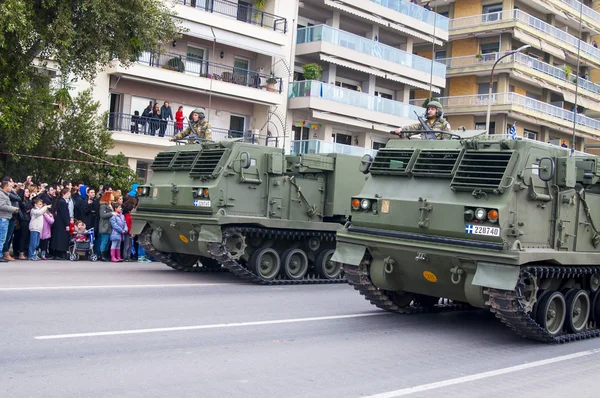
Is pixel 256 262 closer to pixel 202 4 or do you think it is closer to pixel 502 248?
pixel 502 248

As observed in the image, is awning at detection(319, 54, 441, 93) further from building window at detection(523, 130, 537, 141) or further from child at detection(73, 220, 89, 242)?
child at detection(73, 220, 89, 242)

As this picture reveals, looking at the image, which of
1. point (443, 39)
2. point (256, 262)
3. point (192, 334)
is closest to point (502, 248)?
point (192, 334)

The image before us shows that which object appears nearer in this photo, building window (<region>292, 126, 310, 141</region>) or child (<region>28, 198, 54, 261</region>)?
child (<region>28, 198, 54, 261</region>)

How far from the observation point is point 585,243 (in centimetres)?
1117

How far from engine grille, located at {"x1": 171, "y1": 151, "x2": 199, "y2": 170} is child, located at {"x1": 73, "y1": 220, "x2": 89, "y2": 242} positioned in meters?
3.75

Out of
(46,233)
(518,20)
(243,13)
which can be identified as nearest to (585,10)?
(518,20)

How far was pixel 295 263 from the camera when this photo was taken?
1622 centimetres

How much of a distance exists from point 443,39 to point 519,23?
186 inches

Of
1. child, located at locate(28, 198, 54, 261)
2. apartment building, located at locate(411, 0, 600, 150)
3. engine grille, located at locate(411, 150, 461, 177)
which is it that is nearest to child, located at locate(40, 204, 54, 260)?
child, located at locate(28, 198, 54, 261)

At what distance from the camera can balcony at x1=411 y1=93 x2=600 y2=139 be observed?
144 feet

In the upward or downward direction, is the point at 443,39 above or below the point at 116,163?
above

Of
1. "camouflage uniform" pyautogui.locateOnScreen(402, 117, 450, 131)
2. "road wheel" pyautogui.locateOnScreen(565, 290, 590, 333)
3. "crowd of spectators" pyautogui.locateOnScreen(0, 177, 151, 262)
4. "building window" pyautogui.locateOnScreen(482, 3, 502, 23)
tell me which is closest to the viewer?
"road wheel" pyautogui.locateOnScreen(565, 290, 590, 333)

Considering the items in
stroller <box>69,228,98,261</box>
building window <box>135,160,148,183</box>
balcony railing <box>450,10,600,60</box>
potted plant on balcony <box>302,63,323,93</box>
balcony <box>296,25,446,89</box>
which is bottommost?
stroller <box>69,228,98,261</box>

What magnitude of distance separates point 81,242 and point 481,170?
37.6 ft
